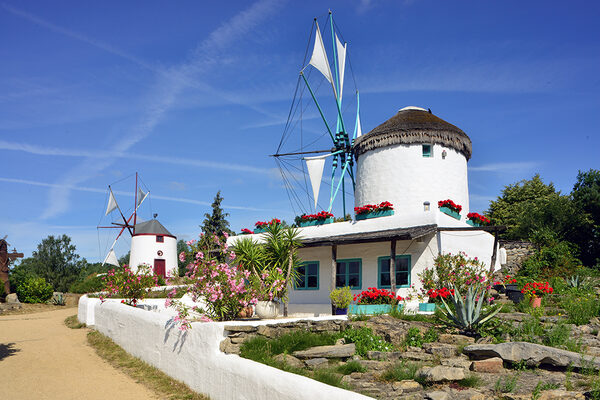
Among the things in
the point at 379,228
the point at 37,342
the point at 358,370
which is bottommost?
the point at 37,342

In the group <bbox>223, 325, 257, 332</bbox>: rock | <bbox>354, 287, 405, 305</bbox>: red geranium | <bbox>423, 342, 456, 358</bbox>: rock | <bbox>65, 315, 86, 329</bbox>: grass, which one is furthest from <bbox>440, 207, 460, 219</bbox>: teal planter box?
<bbox>65, 315, 86, 329</bbox>: grass

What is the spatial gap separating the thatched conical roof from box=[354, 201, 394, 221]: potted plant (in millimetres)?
3296

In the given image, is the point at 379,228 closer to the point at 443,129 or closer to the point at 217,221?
the point at 443,129

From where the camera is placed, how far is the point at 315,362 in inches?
329

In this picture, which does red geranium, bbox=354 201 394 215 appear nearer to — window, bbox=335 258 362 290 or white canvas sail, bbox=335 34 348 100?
window, bbox=335 258 362 290

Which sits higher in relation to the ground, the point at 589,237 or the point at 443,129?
the point at 443,129

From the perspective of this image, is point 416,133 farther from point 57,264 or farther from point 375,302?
point 57,264

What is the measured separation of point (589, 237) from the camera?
27516mm

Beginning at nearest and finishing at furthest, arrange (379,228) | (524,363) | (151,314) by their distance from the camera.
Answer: (524,363) → (151,314) → (379,228)

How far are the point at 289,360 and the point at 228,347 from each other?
117 centimetres

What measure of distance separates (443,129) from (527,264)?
6.54m

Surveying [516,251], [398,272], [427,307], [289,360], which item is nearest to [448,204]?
[398,272]

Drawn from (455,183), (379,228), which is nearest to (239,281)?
(379,228)

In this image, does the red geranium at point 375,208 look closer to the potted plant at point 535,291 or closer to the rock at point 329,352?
the potted plant at point 535,291
